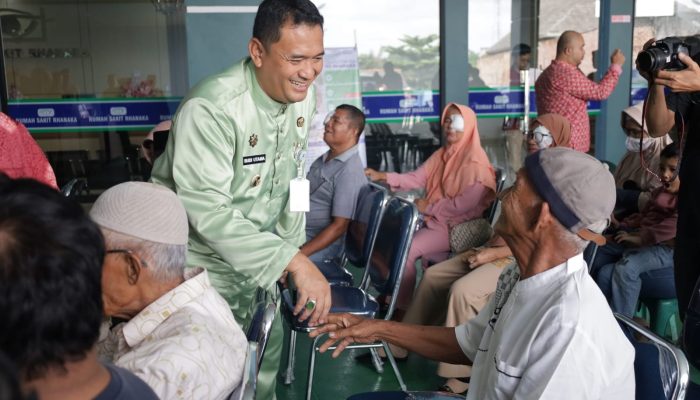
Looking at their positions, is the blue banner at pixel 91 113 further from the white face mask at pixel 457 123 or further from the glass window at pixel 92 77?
the white face mask at pixel 457 123

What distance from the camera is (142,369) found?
4.23 ft

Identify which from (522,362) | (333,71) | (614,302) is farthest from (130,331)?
(333,71)

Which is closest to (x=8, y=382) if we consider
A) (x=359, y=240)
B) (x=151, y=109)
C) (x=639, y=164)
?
(x=359, y=240)

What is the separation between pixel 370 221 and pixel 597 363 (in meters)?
2.07

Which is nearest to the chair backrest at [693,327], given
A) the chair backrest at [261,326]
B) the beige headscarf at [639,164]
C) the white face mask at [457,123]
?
the chair backrest at [261,326]

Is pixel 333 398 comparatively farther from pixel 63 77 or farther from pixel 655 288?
pixel 63 77

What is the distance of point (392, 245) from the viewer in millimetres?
3160

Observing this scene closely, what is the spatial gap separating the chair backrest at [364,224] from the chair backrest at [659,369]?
6.26 ft

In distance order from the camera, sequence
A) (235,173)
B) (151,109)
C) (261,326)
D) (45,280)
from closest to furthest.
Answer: (45,280)
(261,326)
(235,173)
(151,109)

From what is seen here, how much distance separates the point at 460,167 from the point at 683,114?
1.94 m

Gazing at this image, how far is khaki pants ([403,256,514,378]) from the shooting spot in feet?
10.8

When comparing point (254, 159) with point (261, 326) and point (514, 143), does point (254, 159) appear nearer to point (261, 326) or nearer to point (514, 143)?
point (261, 326)

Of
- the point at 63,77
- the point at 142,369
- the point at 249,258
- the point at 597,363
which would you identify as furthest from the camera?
the point at 63,77

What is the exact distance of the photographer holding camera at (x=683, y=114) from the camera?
2199 millimetres
